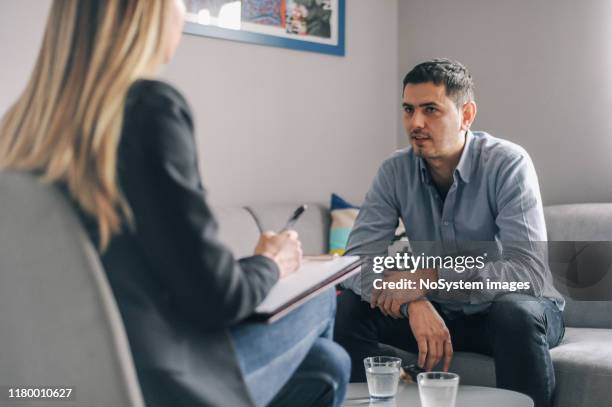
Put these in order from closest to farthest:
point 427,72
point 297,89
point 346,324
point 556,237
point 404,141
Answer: point 346,324 → point 427,72 → point 556,237 → point 297,89 → point 404,141

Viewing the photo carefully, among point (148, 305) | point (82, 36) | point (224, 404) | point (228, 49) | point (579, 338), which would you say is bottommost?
point (579, 338)

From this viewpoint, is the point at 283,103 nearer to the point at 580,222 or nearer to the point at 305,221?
the point at 305,221

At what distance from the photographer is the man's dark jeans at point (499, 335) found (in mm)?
1827

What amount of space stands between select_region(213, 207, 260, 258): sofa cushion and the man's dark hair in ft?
2.39

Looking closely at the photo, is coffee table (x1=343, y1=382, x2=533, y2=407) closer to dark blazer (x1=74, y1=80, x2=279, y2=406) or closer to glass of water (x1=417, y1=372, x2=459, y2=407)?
glass of water (x1=417, y1=372, x2=459, y2=407)

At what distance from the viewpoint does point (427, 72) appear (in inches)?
90.3

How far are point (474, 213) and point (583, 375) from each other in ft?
1.73

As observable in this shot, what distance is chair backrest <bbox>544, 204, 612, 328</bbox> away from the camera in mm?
2414

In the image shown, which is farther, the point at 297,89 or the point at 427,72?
the point at 297,89

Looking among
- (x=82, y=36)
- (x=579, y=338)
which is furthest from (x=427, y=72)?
(x=82, y=36)

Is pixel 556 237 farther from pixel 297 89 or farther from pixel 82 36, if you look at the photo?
pixel 82 36

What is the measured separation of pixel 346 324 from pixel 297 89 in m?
1.36

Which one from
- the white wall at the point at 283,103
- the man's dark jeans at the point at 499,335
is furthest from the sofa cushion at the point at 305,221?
the man's dark jeans at the point at 499,335

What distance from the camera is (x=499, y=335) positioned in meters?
1.87
